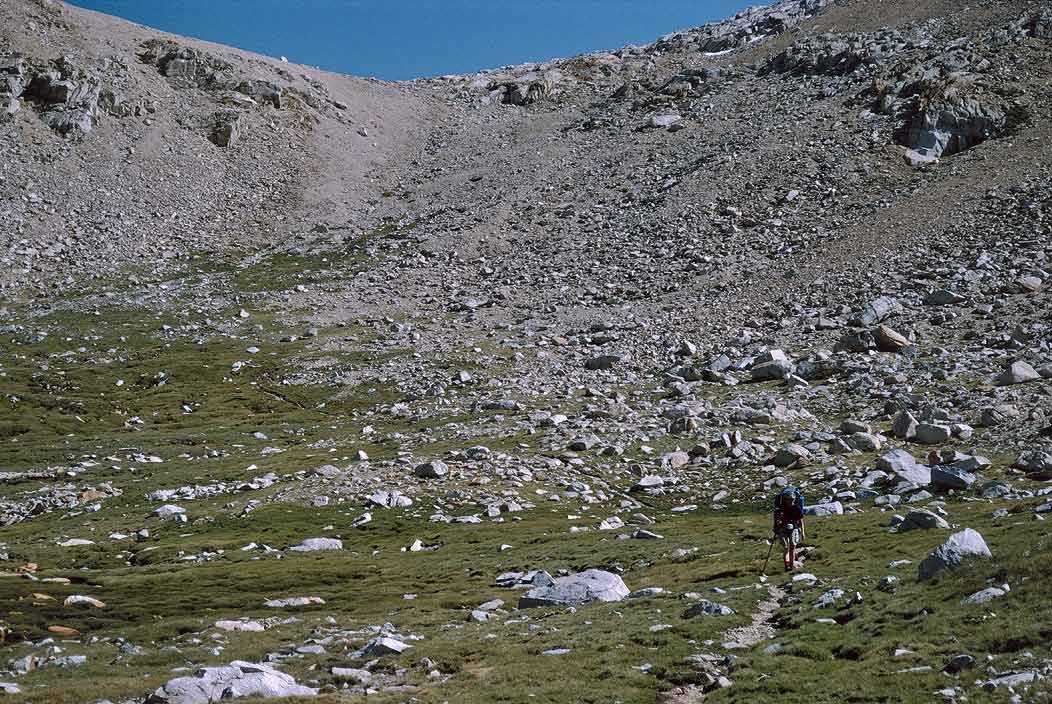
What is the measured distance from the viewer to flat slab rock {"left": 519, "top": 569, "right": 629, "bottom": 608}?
29891 mm

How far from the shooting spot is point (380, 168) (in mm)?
129750

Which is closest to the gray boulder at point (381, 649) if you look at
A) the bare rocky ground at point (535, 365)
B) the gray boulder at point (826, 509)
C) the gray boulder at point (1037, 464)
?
the bare rocky ground at point (535, 365)

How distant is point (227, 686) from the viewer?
19500mm

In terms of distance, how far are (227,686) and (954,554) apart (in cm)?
1814

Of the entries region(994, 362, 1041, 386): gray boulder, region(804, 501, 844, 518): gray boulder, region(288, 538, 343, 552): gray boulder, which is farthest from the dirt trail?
region(994, 362, 1041, 386): gray boulder

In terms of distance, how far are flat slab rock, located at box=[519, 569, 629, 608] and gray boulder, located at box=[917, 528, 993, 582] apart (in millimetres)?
9543

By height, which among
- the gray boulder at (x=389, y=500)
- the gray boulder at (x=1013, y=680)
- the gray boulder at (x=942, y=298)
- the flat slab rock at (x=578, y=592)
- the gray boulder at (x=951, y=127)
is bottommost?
the flat slab rock at (x=578, y=592)

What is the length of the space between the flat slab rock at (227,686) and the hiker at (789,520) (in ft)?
55.8

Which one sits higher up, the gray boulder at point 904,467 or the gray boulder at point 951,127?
the gray boulder at point 951,127

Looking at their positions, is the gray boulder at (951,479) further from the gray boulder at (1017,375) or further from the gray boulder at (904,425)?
the gray boulder at (1017,375)

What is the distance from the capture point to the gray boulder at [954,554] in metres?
23.4

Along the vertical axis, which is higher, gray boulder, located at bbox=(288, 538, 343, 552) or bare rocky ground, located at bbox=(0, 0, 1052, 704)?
bare rocky ground, located at bbox=(0, 0, 1052, 704)

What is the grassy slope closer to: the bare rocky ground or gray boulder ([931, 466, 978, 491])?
the bare rocky ground

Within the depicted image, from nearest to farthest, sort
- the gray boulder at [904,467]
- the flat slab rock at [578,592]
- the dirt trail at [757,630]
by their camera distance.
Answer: the dirt trail at [757,630]
the flat slab rock at [578,592]
the gray boulder at [904,467]
